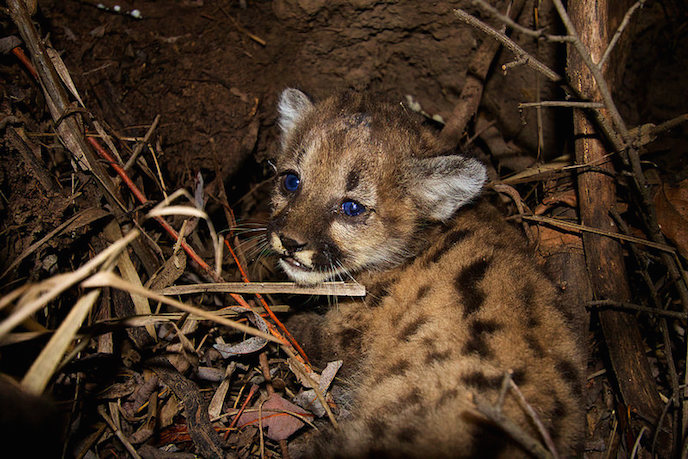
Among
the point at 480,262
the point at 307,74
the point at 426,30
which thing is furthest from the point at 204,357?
the point at 426,30

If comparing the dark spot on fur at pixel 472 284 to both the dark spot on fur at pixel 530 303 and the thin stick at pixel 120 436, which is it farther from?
the thin stick at pixel 120 436

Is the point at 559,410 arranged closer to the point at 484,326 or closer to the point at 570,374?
the point at 570,374

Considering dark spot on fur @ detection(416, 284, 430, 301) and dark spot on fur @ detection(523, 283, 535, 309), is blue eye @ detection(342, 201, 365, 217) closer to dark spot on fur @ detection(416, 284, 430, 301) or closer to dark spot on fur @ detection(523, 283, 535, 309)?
dark spot on fur @ detection(416, 284, 430, 301)

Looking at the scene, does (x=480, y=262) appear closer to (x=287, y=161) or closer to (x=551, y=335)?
(x=551, y=335)

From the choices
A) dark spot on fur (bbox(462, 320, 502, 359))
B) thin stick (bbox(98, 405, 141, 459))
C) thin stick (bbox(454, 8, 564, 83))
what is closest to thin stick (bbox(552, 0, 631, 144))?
thin stick (bbox(454, 8, 564, 83))

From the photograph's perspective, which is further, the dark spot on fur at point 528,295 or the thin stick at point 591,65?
the dark spot on fur at point 528,295

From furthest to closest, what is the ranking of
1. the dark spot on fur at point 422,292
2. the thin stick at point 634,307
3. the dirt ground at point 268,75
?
the dirt ground at point 268,75
the dark spot on fur at point 422,292
the thin stick at point 634,307

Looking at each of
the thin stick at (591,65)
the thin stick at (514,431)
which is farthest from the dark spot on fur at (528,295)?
the thin stick at (591,65)
